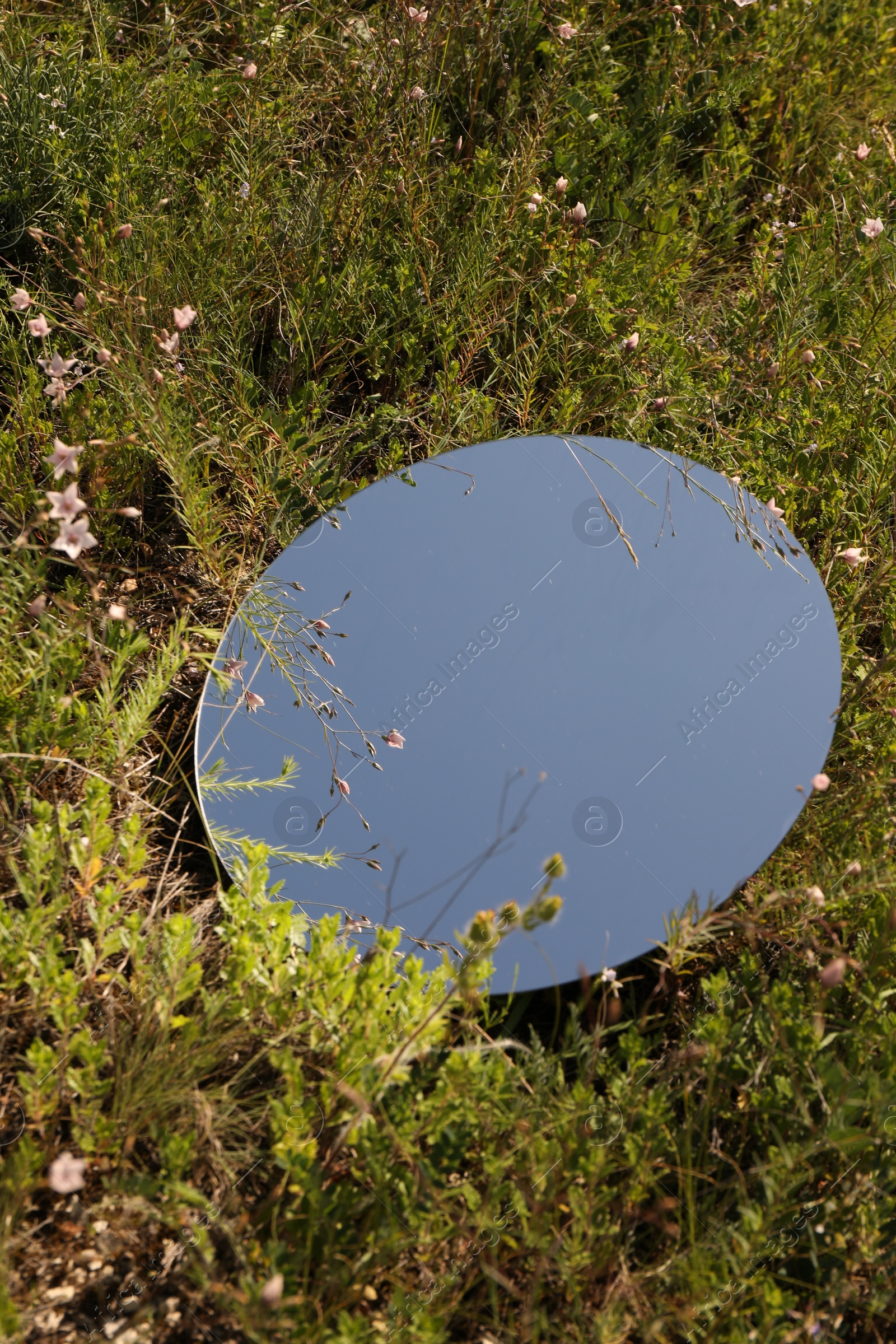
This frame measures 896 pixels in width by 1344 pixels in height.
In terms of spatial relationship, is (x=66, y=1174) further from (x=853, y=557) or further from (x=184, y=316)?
(x=853, y=557)

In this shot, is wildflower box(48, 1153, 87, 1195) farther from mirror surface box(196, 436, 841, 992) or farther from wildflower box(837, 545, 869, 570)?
wildflower box(837, 545, 869, 570)

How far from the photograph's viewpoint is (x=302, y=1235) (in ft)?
4.81

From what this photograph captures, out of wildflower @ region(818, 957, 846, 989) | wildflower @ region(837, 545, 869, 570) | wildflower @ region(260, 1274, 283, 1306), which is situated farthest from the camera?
wildflower @ region(837, 545, 869, 570)

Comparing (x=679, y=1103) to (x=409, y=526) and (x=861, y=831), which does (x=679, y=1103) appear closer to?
(x=861, y=831)

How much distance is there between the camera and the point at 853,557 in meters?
2.42

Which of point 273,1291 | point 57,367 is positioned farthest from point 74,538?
point 273,1291

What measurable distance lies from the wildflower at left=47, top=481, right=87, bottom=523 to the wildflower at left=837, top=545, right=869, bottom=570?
180cm

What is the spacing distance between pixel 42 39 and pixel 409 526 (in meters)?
2.00

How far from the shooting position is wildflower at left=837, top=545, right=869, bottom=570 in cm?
242

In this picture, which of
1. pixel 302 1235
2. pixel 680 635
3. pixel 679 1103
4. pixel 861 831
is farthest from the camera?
pixel 680 635

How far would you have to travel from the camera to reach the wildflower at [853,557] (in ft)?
7.95

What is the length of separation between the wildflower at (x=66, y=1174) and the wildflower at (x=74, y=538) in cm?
97

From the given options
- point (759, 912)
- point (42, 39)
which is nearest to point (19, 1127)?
point (759, 912)

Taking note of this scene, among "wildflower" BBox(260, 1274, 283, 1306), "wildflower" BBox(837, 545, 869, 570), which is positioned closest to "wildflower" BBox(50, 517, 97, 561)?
"wildflower" BBox(260, 1274, 283, 1306)
